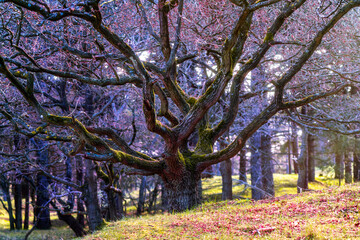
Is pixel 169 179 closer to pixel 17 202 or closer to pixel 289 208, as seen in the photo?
pixel 289 208

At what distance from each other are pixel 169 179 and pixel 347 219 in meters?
4.73

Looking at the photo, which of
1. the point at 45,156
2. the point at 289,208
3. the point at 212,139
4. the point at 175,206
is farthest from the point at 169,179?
the point at 45,156

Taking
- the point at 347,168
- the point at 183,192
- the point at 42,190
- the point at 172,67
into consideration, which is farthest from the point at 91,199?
the point at 347,168

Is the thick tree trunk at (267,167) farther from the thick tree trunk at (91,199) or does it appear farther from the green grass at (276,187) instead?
the thick tree trunk at (91,199)

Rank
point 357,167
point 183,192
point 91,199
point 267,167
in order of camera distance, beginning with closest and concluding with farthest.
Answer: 1. point 183,192
2. point 91,199
3. point 267,167
4. point 357,167

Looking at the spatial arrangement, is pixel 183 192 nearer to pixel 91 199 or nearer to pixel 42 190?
pixel 91 199

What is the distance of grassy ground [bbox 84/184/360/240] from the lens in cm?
467

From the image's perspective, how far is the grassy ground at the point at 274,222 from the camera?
4672 mm

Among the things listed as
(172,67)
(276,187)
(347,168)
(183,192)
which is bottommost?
(276,187)

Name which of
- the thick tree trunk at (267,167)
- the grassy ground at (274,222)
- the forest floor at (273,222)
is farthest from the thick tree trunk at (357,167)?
the grassy ground at (274,222)

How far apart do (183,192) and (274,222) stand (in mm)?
3664

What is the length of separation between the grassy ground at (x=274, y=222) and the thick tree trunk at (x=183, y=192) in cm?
139

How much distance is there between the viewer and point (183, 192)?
8727 millimetres

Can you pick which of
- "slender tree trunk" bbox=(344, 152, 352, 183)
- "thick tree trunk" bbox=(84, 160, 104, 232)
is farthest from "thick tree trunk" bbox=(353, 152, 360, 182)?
"thick tree trunk" bbox=(84, 160, 104, 232)
